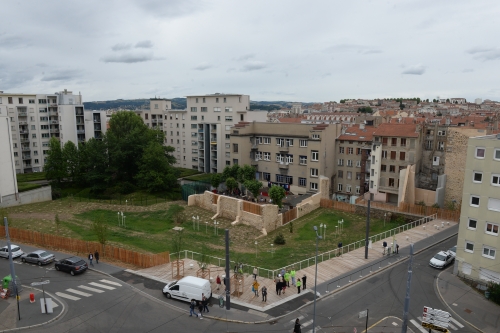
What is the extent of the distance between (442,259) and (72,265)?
29943mm

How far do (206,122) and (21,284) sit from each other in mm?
59938

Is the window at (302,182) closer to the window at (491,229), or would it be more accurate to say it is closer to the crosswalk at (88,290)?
the window at (491,229)

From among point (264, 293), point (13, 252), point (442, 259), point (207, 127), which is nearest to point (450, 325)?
point (442, 259)

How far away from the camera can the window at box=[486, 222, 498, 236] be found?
28.8 metres

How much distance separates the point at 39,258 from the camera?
105 feet

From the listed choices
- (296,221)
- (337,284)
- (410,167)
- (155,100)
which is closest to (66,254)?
(337,284)

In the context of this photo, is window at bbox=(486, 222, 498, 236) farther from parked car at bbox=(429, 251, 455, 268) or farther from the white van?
the white van

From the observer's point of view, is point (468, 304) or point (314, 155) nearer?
point (468, 304)

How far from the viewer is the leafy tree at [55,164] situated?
6956 centimetres

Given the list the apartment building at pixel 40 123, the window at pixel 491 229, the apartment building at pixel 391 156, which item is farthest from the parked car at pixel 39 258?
the apartment building at pixel 40 123

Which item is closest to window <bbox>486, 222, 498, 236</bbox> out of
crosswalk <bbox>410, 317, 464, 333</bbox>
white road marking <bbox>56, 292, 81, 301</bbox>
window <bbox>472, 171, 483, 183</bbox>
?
window <bbox>472, 171, 483, 183</bbox>

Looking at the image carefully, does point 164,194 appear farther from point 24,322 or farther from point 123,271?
point 24,322

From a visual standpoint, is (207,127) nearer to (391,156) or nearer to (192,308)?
(391,156)

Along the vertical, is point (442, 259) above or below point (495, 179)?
below
